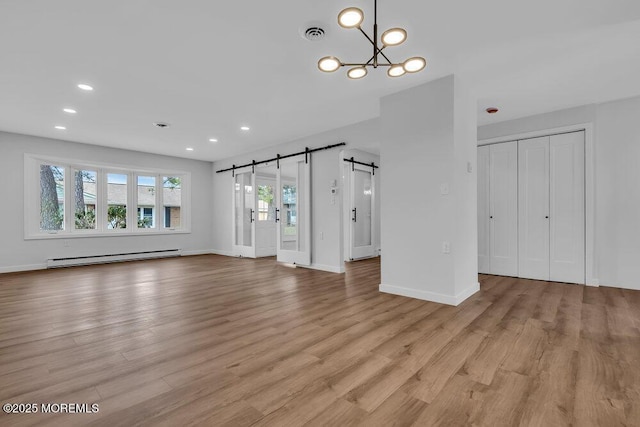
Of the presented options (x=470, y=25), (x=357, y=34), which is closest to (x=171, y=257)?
(x=357, y=34)

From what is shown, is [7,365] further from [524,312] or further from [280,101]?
[524,312]

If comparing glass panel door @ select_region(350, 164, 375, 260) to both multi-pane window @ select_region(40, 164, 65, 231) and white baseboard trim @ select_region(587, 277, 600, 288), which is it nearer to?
white baseboard trim @ select_region(587, 277, 600, 288)

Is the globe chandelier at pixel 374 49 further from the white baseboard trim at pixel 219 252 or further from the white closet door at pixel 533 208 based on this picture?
the white baseboard trim at pixel 219 252

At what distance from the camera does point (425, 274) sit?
11.8ft

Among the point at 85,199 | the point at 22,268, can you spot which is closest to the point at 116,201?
the point at 85,199

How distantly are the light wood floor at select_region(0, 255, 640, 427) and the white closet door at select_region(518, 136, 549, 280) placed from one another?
31.2 inches

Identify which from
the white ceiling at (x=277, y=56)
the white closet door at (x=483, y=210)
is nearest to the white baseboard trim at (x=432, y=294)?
the white closet door at (x=483, y=210)

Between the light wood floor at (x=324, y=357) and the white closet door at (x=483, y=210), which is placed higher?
the white closet door at (x=483, y=210)

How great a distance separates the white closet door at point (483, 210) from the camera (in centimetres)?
512

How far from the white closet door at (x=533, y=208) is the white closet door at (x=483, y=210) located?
46cm

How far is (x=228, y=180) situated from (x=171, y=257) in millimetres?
2524

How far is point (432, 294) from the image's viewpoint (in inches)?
139

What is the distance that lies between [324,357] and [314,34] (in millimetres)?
2691

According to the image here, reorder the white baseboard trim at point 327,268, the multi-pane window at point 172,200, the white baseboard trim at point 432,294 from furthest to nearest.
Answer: the multi-pane window at point 172,200, the white baseboard trim at point 327,268, the white baseboard trim at point 432,294
